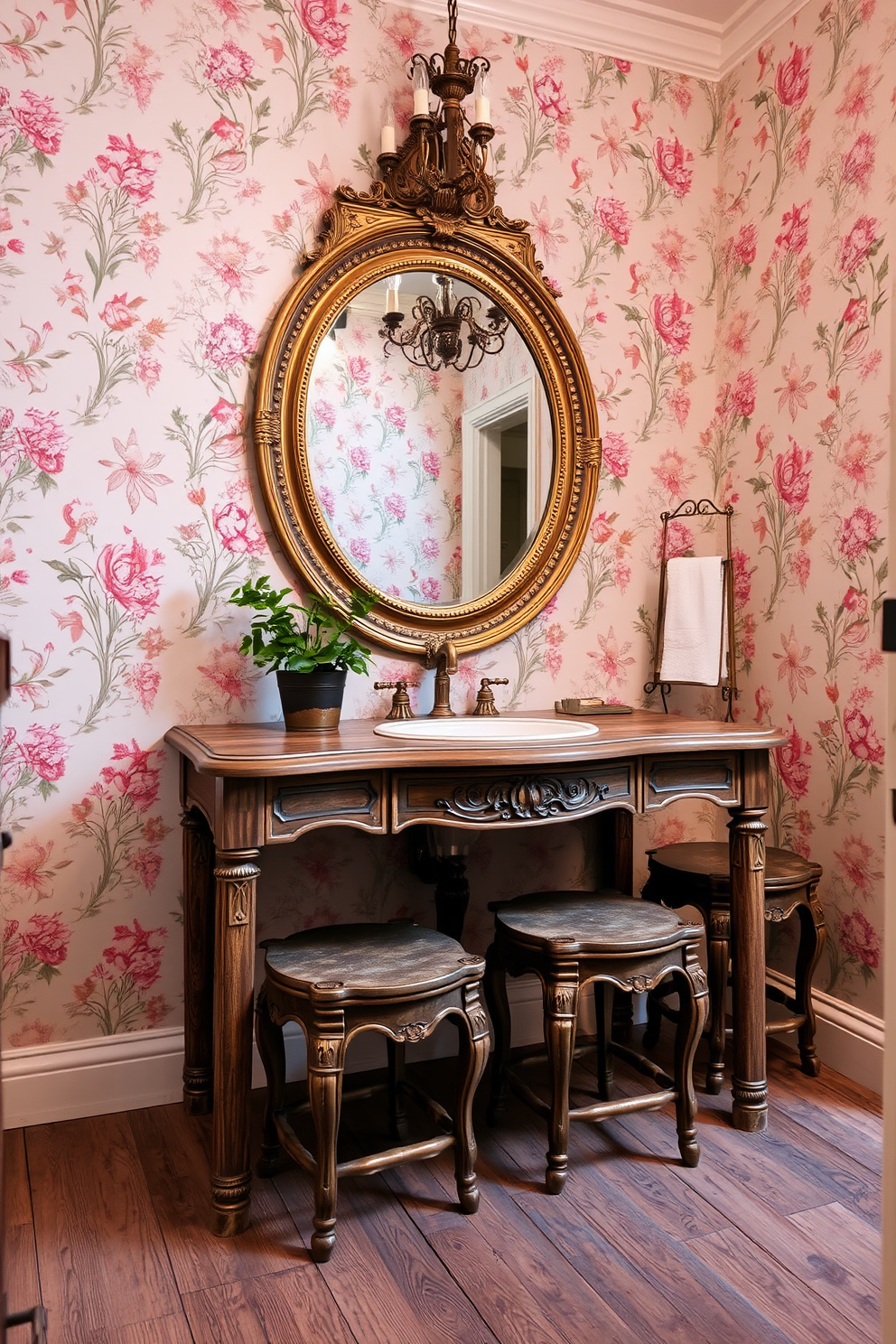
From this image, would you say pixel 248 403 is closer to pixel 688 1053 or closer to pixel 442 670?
pixel 442 670

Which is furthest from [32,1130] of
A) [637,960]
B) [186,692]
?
[637,960]

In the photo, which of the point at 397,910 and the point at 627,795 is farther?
the point at 397,910

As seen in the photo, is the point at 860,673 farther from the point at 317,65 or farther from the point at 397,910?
the point at 317,65

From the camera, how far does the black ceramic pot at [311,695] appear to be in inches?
77.4

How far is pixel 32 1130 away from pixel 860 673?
2.04m

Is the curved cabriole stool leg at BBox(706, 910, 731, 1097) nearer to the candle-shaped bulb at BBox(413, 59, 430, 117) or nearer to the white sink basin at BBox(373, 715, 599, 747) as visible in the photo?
the white sink basin at BBox(373, 715, 599, 747)

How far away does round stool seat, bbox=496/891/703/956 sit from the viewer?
1783 millimetres


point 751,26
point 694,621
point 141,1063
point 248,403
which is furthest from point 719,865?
point 751,26

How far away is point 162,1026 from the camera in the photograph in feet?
7.00

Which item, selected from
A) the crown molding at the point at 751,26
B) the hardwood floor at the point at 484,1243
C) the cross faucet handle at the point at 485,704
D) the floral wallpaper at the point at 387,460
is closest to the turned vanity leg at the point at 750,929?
the hardwood floor at the point at 484,1243

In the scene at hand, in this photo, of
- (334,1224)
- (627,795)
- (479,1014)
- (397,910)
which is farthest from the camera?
(397,910)

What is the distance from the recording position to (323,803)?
66.8 inches

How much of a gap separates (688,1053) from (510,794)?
612mm

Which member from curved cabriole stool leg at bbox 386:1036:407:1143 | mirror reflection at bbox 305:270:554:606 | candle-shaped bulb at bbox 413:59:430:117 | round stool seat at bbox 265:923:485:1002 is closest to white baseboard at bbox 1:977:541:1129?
curved cabriole stool leg at bbox 386:1036:407:1143
